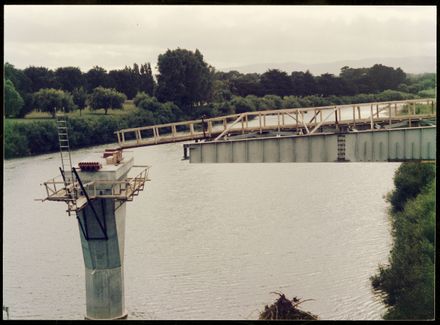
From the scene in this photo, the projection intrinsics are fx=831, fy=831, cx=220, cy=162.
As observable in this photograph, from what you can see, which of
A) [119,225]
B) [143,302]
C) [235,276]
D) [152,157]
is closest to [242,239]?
[235,276]

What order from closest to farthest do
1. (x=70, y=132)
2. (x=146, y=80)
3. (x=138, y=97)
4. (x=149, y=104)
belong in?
(x=70, y=132)
(x=149, y=104)
(x=138, y=97)
(x=146, y=80)

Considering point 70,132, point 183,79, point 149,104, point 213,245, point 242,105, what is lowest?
point 213,245

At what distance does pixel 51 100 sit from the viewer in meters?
68.1

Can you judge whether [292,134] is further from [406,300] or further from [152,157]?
[152,157]

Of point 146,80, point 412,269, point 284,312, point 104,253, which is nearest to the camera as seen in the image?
point 284,312

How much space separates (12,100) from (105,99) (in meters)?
9.93

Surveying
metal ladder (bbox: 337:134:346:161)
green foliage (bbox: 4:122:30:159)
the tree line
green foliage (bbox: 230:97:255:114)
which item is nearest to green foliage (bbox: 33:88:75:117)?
the tree line

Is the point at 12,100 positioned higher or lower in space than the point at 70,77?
lower

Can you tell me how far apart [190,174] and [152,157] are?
4.59 metres

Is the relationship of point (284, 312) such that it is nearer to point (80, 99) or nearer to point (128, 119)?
point (128, 119)

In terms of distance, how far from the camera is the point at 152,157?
65375mm

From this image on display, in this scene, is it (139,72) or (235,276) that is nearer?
(235,276)

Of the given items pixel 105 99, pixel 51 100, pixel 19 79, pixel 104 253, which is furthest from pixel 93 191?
pixel 19 79

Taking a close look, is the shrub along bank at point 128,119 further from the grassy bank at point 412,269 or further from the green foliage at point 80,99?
the grassy bank at point 412,269
